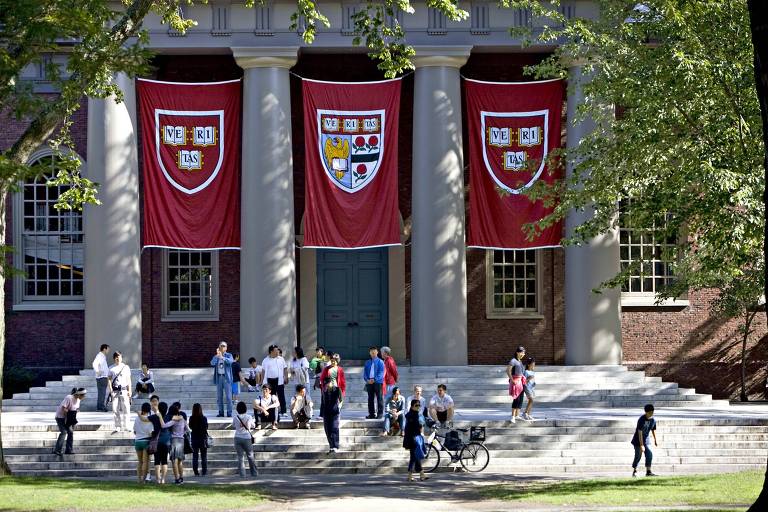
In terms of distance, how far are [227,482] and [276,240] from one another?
33.3 ft

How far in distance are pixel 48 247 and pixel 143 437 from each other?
14.4 m

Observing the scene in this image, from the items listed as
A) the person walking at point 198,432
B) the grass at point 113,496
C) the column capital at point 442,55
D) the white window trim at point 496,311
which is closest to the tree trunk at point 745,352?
the white window trim at point 496,311

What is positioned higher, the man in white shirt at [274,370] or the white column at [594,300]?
the white column at [594,300]

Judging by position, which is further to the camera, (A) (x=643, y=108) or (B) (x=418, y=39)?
(B) (x=418, y=39)

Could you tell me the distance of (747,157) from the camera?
23672 millimetres

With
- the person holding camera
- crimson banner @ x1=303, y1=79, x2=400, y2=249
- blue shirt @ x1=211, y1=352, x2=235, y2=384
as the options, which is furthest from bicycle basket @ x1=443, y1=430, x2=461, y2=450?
crimson banner @ x1=303, y1=79, x2=400, y2=249

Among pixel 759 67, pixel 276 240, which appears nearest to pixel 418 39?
pixel 276 240

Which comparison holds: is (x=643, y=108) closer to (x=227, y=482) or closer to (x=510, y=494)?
(x=510, y=494)

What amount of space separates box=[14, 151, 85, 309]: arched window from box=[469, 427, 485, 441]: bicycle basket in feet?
48.3

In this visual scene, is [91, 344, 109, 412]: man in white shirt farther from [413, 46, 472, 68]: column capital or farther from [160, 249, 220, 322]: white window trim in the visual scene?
[413, 46, 472, 68]: column capital

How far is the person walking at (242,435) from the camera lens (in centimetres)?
2448

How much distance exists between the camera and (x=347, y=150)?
3338cm

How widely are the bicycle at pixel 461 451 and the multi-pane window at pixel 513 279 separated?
11434 millimetres

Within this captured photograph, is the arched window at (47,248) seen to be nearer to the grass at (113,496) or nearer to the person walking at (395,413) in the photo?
the person walking at (395,413)
